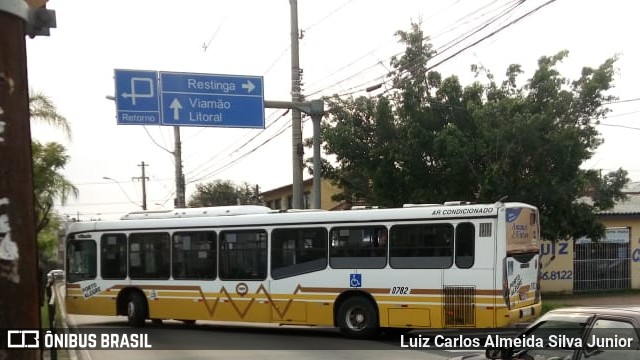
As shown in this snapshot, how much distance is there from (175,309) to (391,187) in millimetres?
6663

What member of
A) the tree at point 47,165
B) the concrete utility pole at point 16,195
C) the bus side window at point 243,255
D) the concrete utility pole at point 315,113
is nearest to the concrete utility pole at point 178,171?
the tree at point 47,165

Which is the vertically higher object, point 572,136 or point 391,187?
point 572,136

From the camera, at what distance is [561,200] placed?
54.0ft

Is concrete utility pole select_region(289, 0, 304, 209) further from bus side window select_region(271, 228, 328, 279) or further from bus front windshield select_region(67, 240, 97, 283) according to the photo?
bus front windshield select_region(67, 240, 97, 283)

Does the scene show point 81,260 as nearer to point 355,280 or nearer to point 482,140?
point 355,280

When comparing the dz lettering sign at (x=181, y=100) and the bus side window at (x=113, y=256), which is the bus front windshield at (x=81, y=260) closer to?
the bus side window at (x=113, y=256)

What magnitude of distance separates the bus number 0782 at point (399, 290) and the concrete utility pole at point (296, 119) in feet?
17.2

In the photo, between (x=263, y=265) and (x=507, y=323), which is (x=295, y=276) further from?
(x=507, y=323)

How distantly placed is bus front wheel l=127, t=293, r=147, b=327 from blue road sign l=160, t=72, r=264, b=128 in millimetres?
4420

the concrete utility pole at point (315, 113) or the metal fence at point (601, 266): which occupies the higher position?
the concrete utility pole at point (315, 113)

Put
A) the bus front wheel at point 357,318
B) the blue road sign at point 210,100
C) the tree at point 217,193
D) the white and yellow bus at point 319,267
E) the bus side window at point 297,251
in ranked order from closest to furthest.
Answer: the white and yellow bus at point 319,267 → the bus front wheel at point 357,318 → the bus side window at point 297,251 → the blue road sign at point 210,100 → the tree at point 217,193

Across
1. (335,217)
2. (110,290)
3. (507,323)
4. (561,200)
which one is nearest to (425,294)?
(507,323)

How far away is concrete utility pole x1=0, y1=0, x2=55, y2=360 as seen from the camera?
2453mm

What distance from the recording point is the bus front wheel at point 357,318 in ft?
42.0
